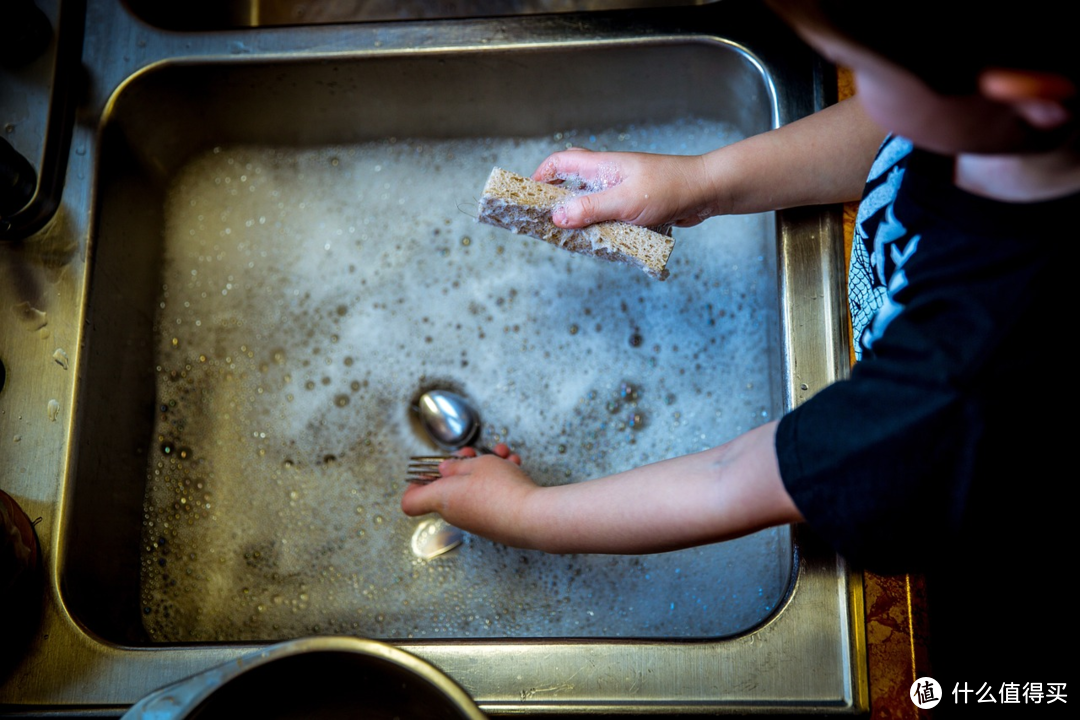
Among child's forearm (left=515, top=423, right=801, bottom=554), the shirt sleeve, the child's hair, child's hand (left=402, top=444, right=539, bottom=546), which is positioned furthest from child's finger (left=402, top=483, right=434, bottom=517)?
the child's hair

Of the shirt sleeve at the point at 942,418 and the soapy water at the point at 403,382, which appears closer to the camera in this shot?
the shirt sleeve at the point at 942,418

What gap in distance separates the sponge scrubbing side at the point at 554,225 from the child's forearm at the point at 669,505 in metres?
0.18

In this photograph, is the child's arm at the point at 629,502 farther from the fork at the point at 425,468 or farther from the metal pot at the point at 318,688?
the metal pot at the point at 318,688

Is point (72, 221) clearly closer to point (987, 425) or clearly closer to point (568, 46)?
point (568, 46)

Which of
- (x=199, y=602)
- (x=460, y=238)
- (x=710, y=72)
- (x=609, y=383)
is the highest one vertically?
(x=710, y=72)

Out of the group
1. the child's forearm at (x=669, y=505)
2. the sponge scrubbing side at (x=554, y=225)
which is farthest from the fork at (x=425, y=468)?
the sponge scrubbing side at (x=554, y=225)

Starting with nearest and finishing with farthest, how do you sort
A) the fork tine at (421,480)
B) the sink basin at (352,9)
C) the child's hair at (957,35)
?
the child's hair at (957,35), the fork tine at (421,480), the sink basin at (352,9)

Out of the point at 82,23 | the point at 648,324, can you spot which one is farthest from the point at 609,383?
the point at 82,23

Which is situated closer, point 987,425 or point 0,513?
point 987,425

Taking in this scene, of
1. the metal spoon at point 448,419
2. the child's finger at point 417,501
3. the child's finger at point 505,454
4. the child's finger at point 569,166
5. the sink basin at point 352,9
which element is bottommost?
the child's finger at point 417,501

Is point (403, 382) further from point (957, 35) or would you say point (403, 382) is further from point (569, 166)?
point (957, 35)

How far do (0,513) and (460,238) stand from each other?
476 mm

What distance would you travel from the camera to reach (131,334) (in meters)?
0.73

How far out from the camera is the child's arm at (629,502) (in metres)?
0.48
